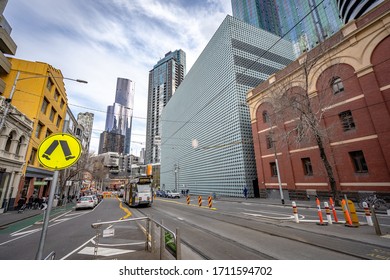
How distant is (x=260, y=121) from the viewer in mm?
27469

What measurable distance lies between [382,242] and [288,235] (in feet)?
8.41

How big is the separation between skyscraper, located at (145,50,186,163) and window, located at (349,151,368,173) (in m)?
111

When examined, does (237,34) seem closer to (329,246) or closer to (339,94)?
(339,94)

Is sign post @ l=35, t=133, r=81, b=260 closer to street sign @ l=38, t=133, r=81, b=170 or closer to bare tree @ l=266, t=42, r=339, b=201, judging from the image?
street sign @ l=38, t=133, r=81, b=170

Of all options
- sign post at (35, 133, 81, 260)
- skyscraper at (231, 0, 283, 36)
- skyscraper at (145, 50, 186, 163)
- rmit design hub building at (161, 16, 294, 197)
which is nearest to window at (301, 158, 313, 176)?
rmit design hub building at (161, 16, 294, 197)

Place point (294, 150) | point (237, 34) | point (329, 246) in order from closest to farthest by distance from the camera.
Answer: point (329, 246)
point (294, 150)
point (237, 34)

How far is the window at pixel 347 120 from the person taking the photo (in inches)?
695

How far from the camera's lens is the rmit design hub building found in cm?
3011

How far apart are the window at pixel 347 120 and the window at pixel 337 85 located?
8.54 feet

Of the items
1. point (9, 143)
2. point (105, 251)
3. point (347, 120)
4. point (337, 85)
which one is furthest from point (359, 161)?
point (9, 143)

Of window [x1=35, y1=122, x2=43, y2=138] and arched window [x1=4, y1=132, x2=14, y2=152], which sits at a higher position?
window [x1=35, y1=122, x2=43, y2=138]

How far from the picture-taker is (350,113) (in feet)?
58.3

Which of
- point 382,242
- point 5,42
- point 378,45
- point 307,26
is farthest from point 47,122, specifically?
point 307,26

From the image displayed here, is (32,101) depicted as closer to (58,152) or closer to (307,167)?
(58,152)
